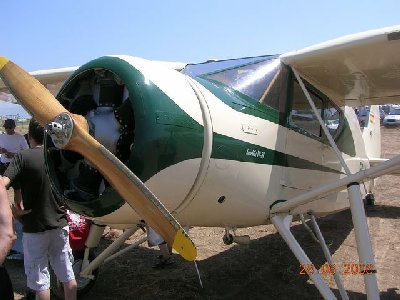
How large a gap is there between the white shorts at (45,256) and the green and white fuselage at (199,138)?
94cm

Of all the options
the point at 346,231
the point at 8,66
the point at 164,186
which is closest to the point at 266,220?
the point at 164,186

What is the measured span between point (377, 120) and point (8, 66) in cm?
772

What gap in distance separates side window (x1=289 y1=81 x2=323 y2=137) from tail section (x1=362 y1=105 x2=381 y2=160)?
9.01ft

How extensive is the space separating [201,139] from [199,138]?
23 millimetres

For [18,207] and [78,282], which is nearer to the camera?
[18,207]

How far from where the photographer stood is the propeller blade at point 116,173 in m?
2.38

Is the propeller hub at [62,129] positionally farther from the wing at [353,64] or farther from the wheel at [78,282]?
the wheel at [78,282]

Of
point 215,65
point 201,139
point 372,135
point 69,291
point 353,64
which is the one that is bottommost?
point 372,135

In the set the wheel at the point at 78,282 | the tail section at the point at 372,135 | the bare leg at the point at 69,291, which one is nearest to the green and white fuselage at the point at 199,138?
the bare leg at the point at 69,291

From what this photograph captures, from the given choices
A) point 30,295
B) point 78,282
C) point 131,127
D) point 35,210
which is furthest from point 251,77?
point 30,295

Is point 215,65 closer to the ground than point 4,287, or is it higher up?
higher up

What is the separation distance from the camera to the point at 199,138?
2934 mm

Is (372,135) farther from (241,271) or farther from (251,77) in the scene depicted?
(251,77)

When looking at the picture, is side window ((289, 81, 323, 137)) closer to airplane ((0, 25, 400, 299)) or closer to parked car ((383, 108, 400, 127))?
airplane ((0, 25, 400, 299))
